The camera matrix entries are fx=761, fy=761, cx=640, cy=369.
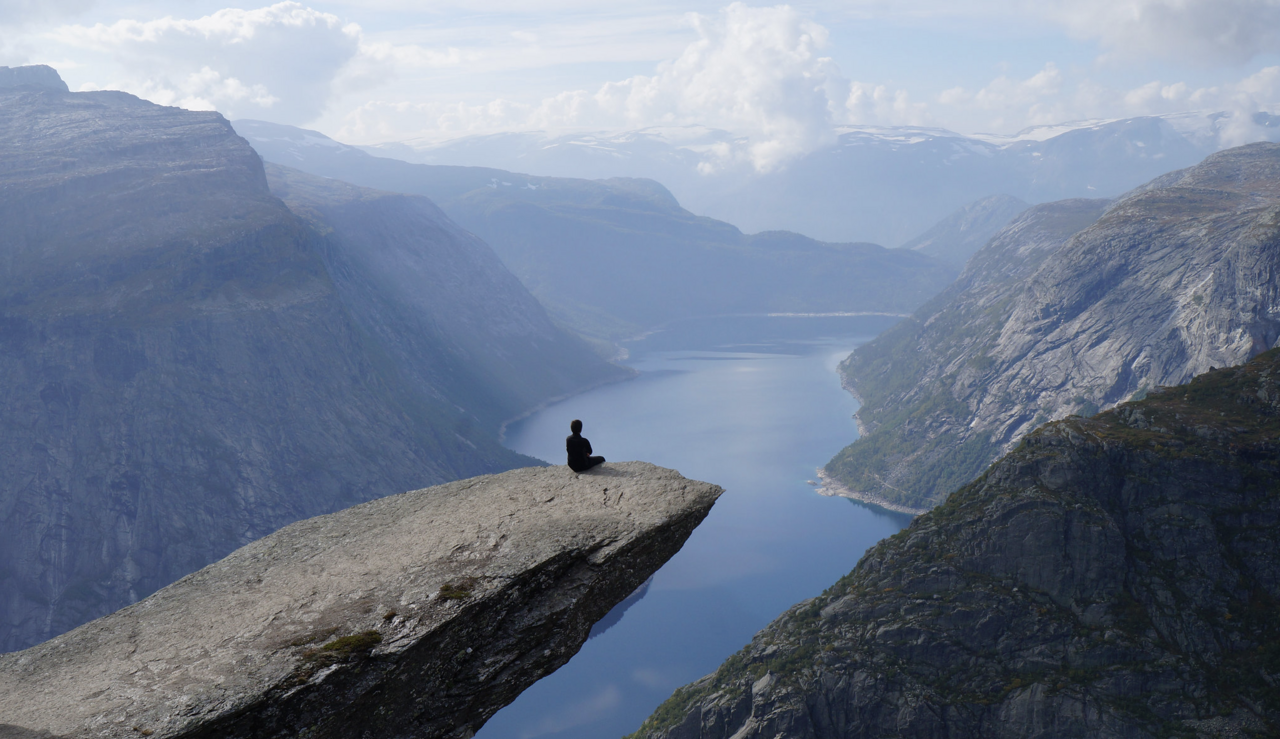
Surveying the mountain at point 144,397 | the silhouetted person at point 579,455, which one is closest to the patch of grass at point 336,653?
the silhouetted person at point 579,455

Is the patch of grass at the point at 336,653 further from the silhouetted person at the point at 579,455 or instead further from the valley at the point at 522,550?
the silhouetted person at the point at 579,455

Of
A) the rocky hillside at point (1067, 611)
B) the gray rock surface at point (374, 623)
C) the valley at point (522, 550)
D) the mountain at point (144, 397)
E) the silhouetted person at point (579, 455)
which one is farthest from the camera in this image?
→ the mountain at point (144, 397)

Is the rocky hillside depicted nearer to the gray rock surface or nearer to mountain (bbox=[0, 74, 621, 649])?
the gray rock surface

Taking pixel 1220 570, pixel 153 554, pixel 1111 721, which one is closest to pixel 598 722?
pixel 1111 721

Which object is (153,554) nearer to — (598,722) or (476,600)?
(598,722)

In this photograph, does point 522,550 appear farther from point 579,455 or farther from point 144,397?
point 144,397
